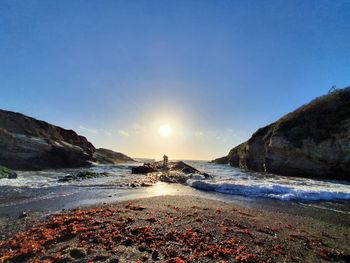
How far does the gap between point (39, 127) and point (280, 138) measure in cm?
6123

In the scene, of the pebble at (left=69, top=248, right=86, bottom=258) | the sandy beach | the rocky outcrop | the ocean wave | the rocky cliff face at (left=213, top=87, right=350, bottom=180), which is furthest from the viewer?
the rocky outcrop

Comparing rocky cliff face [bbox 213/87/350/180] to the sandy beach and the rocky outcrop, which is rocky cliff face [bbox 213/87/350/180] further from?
the rocky outcrop

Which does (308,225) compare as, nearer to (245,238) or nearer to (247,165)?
(245,238)

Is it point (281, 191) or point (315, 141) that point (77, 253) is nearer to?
point (281, 191)

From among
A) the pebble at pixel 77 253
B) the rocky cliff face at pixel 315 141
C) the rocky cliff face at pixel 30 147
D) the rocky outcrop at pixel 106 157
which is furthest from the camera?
the rocky outcrop at pixel 106 157

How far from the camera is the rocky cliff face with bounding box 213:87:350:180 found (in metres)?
41.5

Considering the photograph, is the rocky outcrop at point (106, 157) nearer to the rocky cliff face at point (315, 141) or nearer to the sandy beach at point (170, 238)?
the rocky cliff face at point (315, 141)

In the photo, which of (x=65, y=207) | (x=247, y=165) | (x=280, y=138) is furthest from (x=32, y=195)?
(x=247, y=165)

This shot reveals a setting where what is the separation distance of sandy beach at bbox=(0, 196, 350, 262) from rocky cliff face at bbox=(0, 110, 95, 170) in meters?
45.3

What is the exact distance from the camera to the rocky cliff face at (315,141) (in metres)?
41.5

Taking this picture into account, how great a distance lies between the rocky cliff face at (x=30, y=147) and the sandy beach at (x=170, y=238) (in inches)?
1783

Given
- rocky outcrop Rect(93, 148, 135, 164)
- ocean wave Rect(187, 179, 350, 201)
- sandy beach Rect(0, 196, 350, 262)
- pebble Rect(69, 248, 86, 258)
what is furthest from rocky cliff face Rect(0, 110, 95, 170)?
pebble Rect(69, 248, 86, 258)

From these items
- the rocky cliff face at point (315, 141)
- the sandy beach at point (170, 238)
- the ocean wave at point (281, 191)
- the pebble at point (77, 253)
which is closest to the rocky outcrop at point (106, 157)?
the rocky cliff face at point (315, 141)

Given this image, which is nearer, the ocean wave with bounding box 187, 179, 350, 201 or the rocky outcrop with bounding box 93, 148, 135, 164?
the ocean wave with bounding box 187, 179, 350, 201
